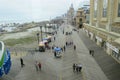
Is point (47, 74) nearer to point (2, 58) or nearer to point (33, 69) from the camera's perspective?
point (33, 69)

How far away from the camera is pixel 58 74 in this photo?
2312cm

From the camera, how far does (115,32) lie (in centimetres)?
2739

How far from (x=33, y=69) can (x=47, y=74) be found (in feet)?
10.5

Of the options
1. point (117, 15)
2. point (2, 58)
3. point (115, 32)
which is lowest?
point (2, 58)

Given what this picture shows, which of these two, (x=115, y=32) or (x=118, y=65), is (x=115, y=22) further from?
(x=118, y=65)

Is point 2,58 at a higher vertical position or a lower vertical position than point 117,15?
lower

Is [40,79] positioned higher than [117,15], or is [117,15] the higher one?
[117,15]

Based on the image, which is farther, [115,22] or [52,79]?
[115,22]

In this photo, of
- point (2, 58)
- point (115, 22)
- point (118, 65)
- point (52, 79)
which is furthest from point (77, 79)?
point (115, 22)

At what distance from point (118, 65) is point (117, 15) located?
339 inches

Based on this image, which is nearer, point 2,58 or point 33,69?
point 2,58

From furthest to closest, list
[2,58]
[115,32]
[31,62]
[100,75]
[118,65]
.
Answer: [31,62], [115,32], [118,65], [100,75], [2,58]

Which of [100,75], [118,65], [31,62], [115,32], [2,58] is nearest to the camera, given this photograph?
[2,58]

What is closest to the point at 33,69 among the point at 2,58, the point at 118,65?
the point at 2,58
